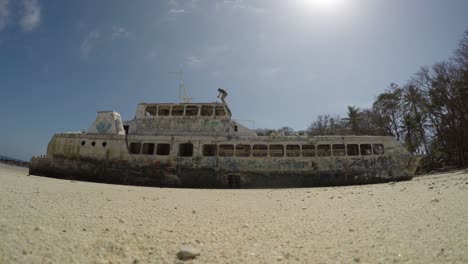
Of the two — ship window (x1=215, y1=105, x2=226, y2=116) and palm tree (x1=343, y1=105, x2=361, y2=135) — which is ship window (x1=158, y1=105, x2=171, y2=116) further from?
palm tree (x1=343, y1=105, x2=361, y2=135)

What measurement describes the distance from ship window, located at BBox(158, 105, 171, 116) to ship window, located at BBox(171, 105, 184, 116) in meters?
0.37

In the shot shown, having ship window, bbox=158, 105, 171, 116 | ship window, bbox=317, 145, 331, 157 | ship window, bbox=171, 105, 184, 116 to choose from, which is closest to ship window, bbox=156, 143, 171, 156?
ship window, bbox=158, 105, 171, 116

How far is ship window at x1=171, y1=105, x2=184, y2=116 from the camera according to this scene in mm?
17250

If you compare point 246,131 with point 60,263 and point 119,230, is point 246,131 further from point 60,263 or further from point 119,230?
point 60,263

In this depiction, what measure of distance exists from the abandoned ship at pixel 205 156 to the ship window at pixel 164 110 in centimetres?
12

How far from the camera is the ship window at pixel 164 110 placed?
17441mm

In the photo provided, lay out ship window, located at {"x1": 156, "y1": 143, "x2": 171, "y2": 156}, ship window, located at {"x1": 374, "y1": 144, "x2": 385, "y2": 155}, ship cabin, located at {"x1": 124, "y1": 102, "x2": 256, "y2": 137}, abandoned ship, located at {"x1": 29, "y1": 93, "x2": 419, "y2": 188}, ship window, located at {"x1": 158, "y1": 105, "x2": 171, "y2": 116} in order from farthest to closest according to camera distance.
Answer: ship window, located at {"x1": 158, "y1": 105, "x2": 171, "y2": 116}
ship window, located at {"x1": 156, "y1": 143, "x2": 171, "y2": 156}
ship cabin, located at {"x1": 124, "y1": 102, "x2": 256, "y2": 137}
ship window, located at {"x1": 374, "y1": 144, "x2": 385, "y2": 155}
abandoned ship, located at {"x1": 29, "y1": 93, "x2": 419, "y2": 188}

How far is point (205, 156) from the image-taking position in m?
15.6

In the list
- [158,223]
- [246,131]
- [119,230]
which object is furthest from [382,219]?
[246,131]

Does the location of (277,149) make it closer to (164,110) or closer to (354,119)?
(164,110)

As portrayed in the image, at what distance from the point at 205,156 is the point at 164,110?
523 cm

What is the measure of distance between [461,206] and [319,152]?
491 inches

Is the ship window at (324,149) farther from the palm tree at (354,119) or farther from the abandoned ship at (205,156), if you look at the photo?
the palm tree at (354,119)

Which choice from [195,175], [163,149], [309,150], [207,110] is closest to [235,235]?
[195,175]
